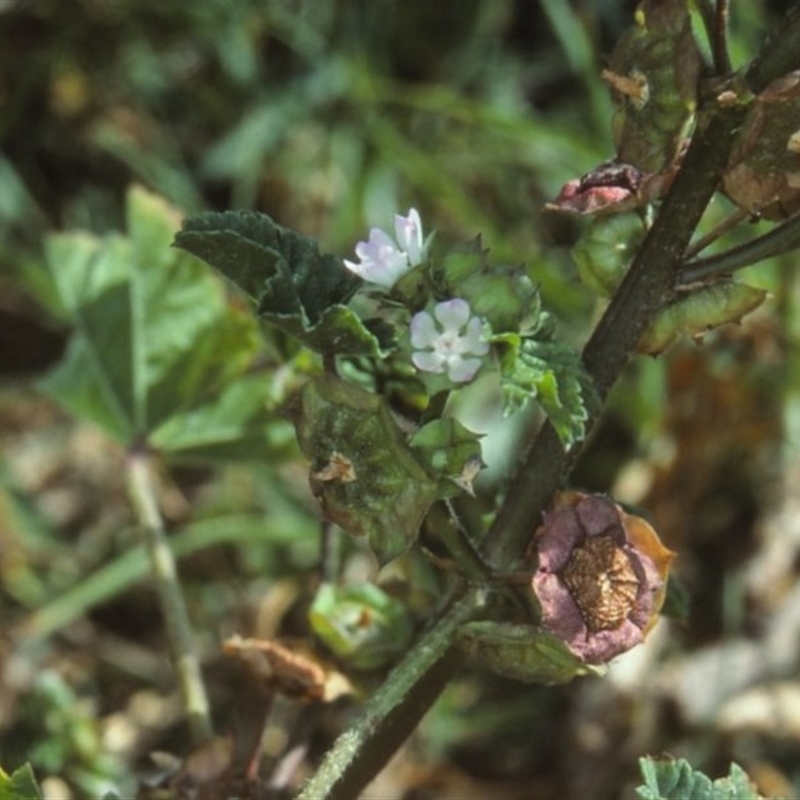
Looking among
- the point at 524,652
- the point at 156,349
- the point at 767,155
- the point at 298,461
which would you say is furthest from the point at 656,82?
the point at 298,461

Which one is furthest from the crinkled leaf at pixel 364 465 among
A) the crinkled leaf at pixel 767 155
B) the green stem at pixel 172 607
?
the green stem at pixel 172 607

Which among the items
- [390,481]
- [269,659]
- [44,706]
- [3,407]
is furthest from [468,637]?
[3,407]

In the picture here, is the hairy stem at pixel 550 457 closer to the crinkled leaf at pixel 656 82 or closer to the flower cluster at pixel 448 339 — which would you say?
the crinkled leaf at pixel 656 82

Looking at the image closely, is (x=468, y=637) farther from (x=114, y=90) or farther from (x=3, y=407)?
(x=114, y=90)

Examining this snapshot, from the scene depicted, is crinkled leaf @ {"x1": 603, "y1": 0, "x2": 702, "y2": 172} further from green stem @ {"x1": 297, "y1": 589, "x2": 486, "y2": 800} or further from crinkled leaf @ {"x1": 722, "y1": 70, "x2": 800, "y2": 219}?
green stem @ {"x1": 297, "y1": 589, "x2": 486, "y2": 800}

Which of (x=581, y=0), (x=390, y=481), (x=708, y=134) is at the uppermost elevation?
(x=708, y=134)
